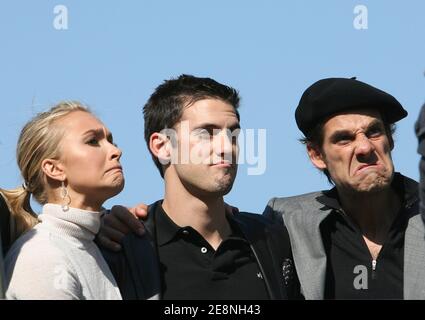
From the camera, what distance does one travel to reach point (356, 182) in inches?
316

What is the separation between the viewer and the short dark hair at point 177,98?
8.07 m

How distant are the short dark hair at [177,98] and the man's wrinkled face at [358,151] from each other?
74cm

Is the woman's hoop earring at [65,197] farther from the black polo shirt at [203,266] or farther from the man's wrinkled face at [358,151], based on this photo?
the man's wrinkled face at [358,151]

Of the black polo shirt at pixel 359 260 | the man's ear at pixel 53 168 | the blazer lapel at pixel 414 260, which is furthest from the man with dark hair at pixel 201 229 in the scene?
the blazer lapel at pixel 414 260

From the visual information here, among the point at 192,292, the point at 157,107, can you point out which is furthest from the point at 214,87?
the point at 192,292

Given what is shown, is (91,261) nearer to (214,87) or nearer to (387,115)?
(214,87)

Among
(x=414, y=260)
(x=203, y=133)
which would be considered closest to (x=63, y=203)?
(x=203, y=133)

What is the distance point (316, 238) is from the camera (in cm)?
795

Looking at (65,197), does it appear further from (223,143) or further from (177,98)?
(177,98)

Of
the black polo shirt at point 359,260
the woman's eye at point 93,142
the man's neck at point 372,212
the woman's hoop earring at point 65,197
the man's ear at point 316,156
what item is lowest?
the black polo shirt at point 359,260

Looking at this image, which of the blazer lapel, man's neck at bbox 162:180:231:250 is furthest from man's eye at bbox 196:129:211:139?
the blazer lapel
